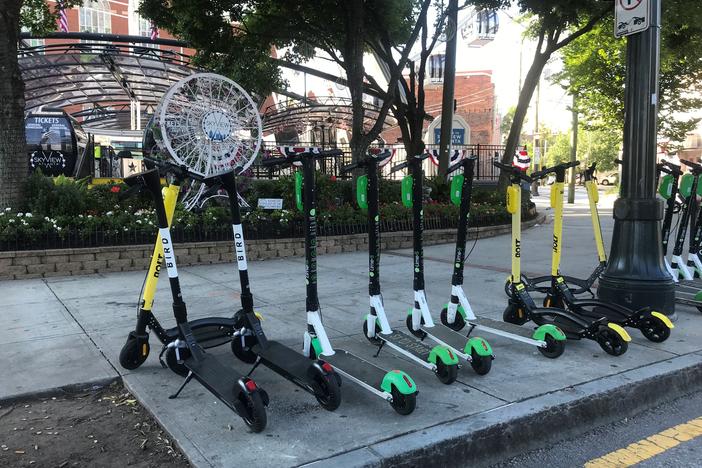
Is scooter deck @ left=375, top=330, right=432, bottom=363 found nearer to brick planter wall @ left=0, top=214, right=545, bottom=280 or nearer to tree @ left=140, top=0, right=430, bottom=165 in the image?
brick planter wall @ left=0, top=214, right=545, bottom=280

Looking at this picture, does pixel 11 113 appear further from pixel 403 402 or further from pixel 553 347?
pixel 553 347

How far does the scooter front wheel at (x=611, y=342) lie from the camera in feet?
15.1

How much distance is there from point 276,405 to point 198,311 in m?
2.87

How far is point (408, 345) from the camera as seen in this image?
432 centimetres

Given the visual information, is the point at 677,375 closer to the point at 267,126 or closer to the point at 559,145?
the point at 267,126

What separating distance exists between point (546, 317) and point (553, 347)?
3.37ft

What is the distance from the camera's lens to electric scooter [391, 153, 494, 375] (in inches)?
165

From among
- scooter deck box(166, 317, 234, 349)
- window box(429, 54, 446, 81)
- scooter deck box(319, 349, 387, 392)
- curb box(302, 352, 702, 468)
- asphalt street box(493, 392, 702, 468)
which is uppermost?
window box(429, 54, 446, 81)

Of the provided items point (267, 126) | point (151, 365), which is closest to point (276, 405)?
point (151, 365)

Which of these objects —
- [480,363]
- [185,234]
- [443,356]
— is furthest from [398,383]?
[185,234]

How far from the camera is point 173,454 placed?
126 inches

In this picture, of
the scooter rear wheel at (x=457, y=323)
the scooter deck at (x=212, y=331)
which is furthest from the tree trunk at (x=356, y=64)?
the scooter deck at (x=212, y=331)

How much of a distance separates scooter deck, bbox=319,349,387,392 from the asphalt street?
0.90 meters

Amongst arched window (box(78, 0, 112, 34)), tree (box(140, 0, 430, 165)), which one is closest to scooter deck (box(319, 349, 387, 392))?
tree (box(140, 0, 430, 165))
